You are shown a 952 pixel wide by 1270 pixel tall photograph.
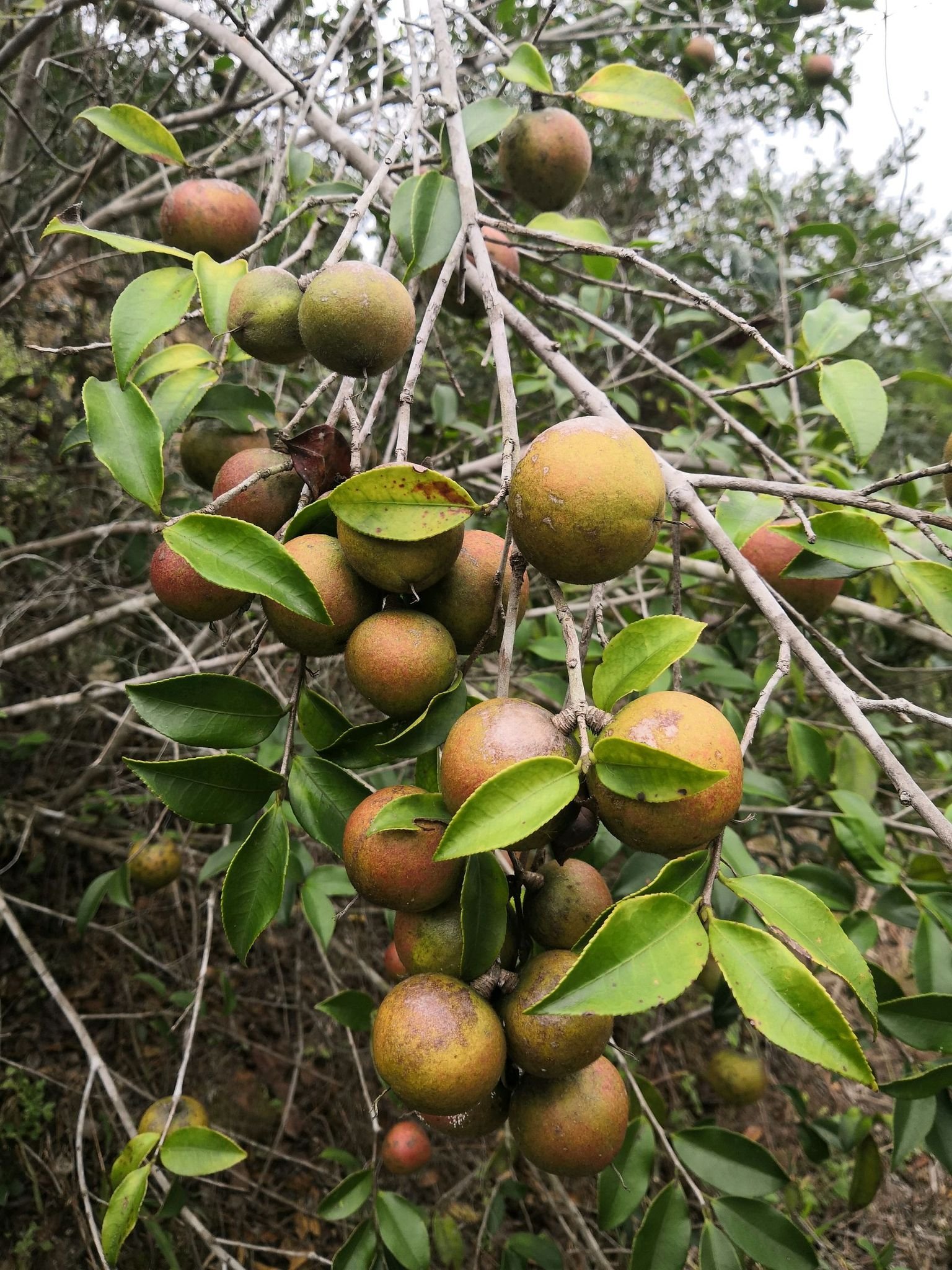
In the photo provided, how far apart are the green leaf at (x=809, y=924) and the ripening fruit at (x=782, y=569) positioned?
79 centimetres

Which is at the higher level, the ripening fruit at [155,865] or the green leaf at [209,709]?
the green leaf at [209,709]

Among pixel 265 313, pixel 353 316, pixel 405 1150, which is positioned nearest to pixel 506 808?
pixel 353 316

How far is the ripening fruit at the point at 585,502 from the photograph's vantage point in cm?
83

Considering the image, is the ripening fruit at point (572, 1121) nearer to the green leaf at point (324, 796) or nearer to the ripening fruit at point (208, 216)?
the green leaf at point (324, 796)

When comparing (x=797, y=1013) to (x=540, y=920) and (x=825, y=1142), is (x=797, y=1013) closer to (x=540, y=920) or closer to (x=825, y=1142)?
(x=540, y=920)

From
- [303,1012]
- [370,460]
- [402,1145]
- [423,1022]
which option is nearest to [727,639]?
[370,460]

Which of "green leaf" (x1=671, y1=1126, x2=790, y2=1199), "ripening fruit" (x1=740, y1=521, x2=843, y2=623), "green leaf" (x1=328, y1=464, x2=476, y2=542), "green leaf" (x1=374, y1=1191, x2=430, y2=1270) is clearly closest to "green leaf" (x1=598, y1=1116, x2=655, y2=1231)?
"green leaf" (x1=671, y1=1126, x2=790, y2=1199)

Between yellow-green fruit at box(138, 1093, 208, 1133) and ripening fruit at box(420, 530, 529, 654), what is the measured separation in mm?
1446

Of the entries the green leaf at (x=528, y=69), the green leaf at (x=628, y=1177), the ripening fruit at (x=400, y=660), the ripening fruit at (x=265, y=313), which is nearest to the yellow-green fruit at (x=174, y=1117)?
the green leaf at (x=628, y=1177)

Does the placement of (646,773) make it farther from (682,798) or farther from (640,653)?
(640,653)

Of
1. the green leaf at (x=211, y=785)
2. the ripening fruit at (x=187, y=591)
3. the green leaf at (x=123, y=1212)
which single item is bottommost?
the green leaf at (x=123, y=1212)

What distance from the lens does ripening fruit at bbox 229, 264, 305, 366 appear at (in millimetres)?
1187

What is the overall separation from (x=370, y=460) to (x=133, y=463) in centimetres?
71

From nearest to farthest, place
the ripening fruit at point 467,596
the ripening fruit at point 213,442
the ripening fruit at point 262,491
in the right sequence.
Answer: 1. the ripening fruit at point 467,596
2. the ripening fruit at point 262,491
3. the ripening fruit at point 213,442
